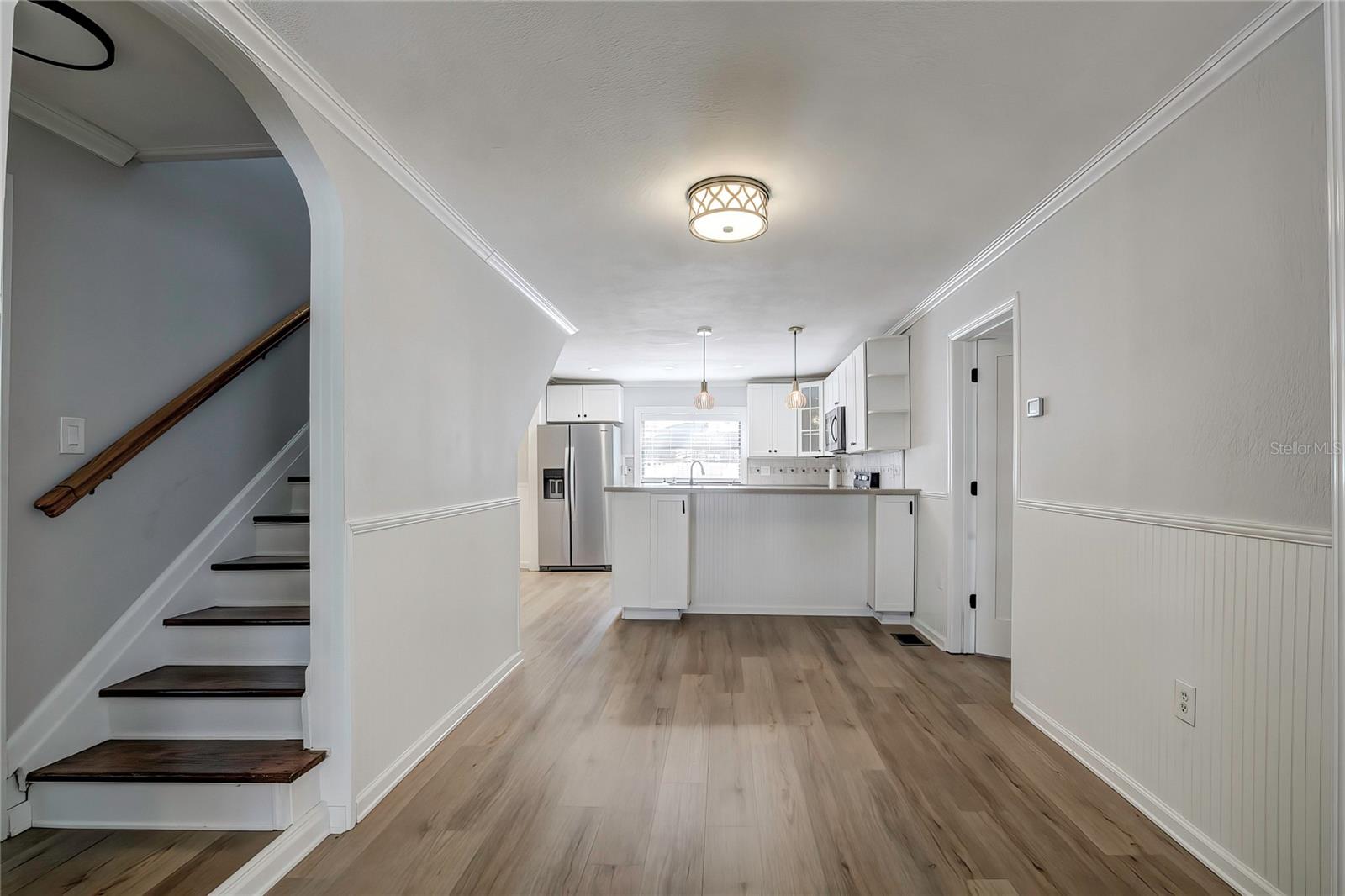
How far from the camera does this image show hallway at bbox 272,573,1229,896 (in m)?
1.89

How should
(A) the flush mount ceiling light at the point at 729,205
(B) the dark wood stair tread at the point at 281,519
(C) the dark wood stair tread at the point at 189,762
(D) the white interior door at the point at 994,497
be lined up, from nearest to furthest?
1. (C) the dark wood stair tread at the point at 189,762
2. (A) the flush mount ceiling light at the point at 729,205
3. (B) the dark wood stair tread at the point at 281,519
4. (D) the white interior door at the point at 994,497

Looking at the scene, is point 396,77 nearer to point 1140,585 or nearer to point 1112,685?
point 1140,585

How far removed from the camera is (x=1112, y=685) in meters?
2.43

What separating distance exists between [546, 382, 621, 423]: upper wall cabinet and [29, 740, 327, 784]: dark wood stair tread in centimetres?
593

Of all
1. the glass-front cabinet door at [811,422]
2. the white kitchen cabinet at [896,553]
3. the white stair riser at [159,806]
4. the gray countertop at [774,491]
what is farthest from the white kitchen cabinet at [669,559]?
the white stair riser at [159,806]

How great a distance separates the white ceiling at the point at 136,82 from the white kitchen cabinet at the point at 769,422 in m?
6.16

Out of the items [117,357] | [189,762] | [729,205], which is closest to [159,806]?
[189,762]

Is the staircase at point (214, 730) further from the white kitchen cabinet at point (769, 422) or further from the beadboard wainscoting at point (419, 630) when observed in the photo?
the white kitchen cabinet at point (769, 422)

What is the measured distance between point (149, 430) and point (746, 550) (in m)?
3.88

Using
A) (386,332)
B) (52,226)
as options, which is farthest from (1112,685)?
(52,226)

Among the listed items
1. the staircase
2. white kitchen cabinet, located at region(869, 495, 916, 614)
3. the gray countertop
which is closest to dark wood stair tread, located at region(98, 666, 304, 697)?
the staircase

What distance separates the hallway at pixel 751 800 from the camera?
1889 millimetres

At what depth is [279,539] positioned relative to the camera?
3.00 metres

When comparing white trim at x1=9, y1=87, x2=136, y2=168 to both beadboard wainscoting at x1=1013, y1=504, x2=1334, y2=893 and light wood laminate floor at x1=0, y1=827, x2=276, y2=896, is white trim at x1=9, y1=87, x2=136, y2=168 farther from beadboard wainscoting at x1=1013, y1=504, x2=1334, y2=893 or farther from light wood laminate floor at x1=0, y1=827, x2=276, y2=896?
beadboard wainscoting at x1=1013, y1=504, x2=1334, y2=893
